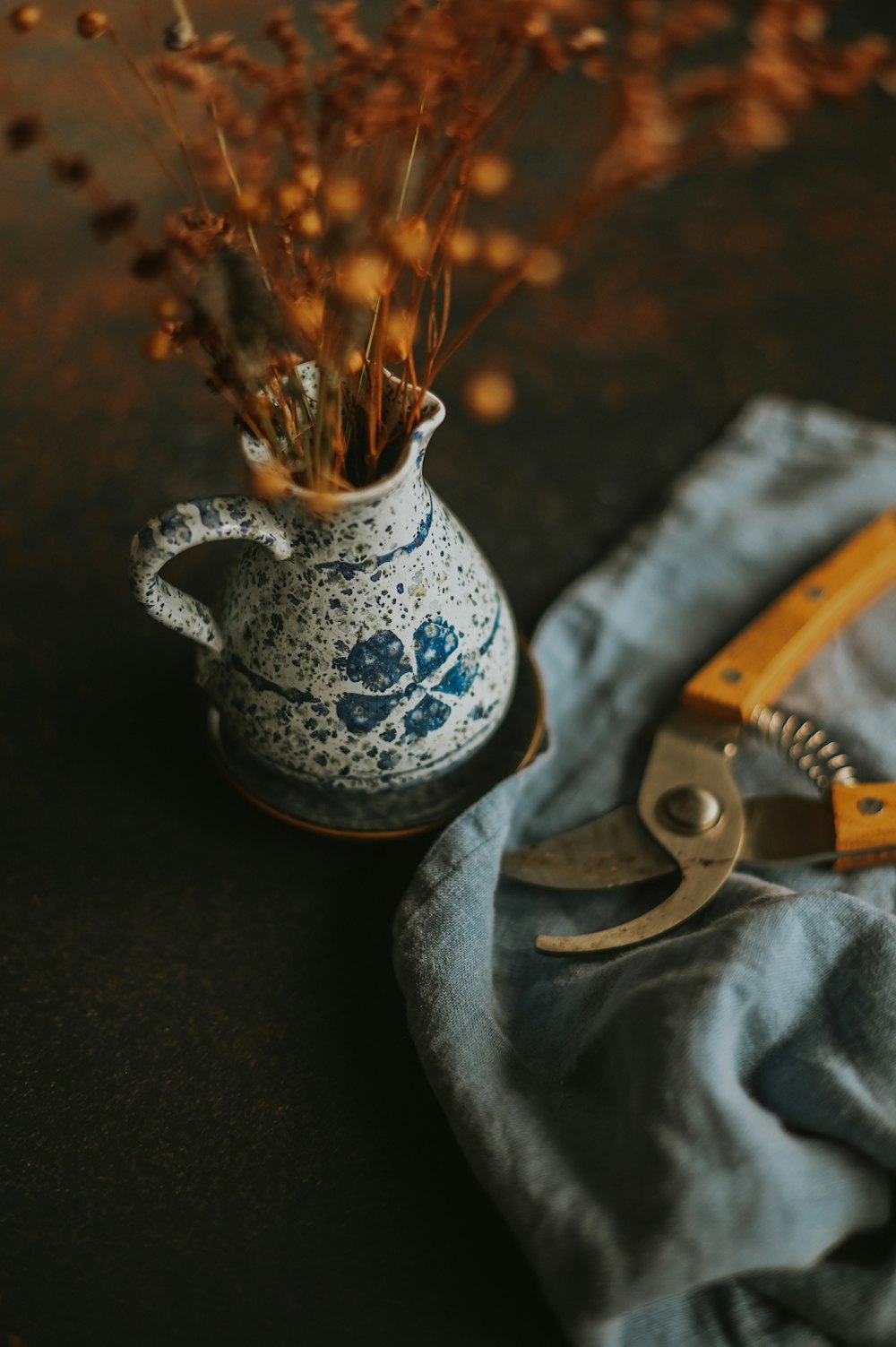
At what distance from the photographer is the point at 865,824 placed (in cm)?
54

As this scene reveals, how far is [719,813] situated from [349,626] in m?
0.19

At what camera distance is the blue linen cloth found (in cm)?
42

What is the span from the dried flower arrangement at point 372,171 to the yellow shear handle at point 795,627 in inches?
8.5

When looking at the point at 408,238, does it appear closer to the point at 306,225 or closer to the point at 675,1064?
the point at 306,225

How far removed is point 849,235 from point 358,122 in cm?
65

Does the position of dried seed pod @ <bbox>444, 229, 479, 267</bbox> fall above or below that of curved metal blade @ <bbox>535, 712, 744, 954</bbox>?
above

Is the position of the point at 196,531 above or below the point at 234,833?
above

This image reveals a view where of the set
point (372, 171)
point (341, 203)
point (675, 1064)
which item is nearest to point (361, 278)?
point (341, 203)

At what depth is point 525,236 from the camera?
0.94 metres

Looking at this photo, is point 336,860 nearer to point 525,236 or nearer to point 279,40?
point 279,40

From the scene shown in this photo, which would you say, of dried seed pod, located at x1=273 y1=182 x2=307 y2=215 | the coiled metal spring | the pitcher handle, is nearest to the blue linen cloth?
the coiled metal spring

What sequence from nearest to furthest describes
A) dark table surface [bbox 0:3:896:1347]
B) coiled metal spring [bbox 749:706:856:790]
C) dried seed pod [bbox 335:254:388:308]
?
dried seed pod [bbox 335:254:388:308]
dark table surface [bbox 0:3:896:1347]
coiled metal spring [bbox 749:706:856:790]

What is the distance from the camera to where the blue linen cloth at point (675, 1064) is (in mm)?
422

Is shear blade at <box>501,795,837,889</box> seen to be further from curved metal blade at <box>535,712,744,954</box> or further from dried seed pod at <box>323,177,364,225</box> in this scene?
dried seed pod at <box>323,177,364,225</box>
